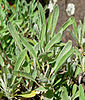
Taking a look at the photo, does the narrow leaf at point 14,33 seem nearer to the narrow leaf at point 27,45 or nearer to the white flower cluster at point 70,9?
the narrow leaf at point 27,45

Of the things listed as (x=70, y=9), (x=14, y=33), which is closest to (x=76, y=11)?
(x=70, y=9)

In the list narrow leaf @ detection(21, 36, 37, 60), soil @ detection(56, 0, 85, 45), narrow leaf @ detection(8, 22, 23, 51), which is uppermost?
soil @ detection(56, 0, 85, 45)

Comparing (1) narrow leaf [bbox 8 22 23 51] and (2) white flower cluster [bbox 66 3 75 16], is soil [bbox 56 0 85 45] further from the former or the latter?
(1) narrow leaf [bbox 8 22 23 51]

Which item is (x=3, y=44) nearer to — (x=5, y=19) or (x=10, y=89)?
(x=5, y=19)

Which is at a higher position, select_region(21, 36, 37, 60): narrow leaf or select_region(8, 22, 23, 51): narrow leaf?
select_region(8, 22, 23, 51): narrow leaf

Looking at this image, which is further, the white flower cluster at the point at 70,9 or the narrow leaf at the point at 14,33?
the white flower cluster at the point at 70,9

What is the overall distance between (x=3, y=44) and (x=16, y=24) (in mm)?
154

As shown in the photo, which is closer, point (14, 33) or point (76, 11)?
point (14, 33)

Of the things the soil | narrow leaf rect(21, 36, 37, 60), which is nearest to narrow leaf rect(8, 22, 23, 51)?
narrow leaf rect(21, 36, 37, 60)

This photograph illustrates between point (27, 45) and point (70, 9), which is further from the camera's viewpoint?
point (70, 9)

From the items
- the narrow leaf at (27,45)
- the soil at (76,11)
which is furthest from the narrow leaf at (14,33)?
the soil at (76,11)

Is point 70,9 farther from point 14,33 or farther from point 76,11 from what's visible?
point 14,33

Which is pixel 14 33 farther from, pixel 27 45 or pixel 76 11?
pixel 76 11

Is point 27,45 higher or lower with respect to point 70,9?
lower
